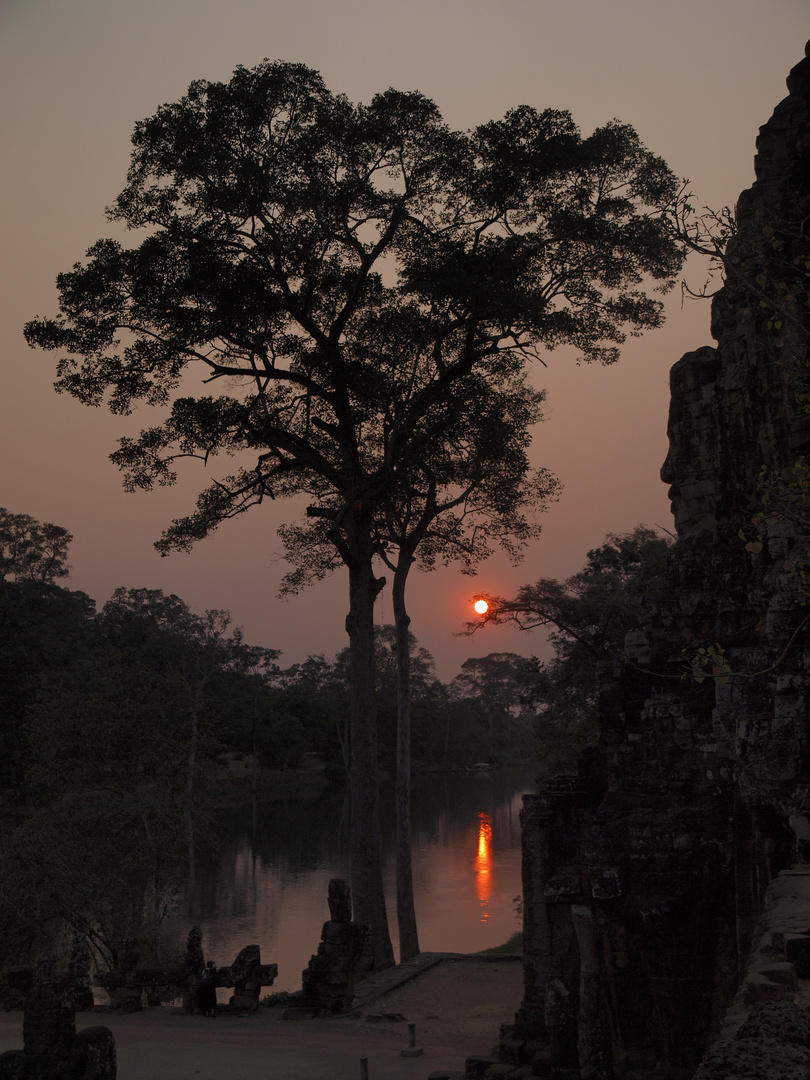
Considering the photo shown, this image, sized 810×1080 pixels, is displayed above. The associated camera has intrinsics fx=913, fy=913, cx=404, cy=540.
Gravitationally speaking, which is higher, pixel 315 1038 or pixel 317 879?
pixel 315 1038

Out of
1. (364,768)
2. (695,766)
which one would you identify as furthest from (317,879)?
(695,766)

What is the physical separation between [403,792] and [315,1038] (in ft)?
24.2

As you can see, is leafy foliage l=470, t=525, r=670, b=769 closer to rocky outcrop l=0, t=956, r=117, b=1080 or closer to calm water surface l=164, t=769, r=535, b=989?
calm water surface l=164, t=769, r=535, b=989

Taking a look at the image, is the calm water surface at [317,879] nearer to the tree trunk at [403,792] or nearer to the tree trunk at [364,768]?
the tree trunk at [403,792]

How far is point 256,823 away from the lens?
1646 inches

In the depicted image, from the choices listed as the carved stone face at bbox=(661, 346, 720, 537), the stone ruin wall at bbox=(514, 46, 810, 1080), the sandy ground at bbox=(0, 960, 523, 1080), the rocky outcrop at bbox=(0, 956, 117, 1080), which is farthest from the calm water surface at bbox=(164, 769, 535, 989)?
the carved stone face at bbox=(661, 346, 720, 537)

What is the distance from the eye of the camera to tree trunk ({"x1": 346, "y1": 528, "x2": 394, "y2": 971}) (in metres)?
14.5

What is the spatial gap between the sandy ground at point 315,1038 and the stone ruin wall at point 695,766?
4.75ft

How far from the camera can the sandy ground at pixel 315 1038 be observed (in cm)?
905

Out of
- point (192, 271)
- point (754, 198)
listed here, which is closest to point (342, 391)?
point (192, 271)

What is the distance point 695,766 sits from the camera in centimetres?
889

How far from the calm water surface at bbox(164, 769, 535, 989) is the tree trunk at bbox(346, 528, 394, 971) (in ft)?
14.1

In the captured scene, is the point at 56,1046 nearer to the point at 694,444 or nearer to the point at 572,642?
the point at 694,444

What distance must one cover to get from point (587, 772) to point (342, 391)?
26.6ft
